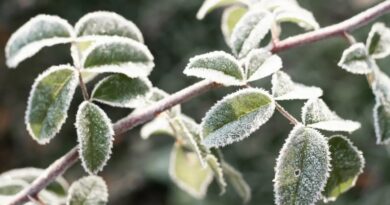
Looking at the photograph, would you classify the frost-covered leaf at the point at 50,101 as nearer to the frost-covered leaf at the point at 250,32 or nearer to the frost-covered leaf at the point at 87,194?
the frost-covered leaf at the point at 87,194

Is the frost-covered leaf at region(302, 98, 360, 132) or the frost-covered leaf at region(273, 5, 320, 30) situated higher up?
the frost-covered leaf at region(273, 5, 320, 30)

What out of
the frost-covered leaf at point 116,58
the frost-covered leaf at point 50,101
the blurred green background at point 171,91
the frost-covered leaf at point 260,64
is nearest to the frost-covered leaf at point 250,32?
the frost-covered leaf at point 260,64

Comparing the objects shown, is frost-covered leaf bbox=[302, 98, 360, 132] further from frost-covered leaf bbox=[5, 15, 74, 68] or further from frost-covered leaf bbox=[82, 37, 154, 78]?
frost-covered leaf bbox=[5, 15, 74, 68]

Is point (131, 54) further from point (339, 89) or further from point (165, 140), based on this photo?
point (165, 140)

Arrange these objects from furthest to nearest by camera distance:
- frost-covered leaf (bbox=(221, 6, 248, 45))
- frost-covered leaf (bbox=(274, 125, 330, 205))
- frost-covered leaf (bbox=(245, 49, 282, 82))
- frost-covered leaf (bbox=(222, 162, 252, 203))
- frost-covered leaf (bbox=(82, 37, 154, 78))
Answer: frost-covered leaf (bbox=(221, 6, 248, 45)) → frost-covered leaf (bbox=(222, 162, 252, 203)) → frost-covered leaf (bbox=(82, 37, 154, 78)) → frost-covered leaf (bbox=(245, 49, 282, 82)) → frost-covered leaf (bbox=(274, 125, 330, 205))

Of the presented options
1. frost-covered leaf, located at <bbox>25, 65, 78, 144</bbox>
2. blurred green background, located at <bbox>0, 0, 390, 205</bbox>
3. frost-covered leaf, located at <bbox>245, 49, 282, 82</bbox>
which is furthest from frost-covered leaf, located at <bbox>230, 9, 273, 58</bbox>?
blurred green background, located at <bbox>0, 0, 390, 205</bbox>

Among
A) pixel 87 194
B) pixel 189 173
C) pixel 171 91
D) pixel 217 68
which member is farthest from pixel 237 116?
pixel 171 91
